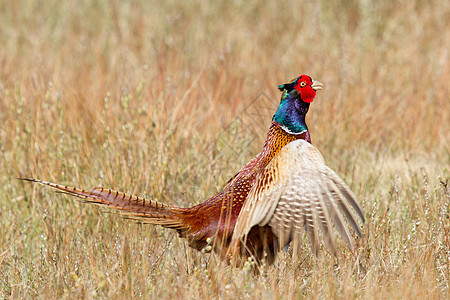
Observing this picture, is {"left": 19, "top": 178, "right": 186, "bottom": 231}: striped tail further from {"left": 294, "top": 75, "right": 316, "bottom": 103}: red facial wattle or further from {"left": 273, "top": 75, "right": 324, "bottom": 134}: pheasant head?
{"left": 294, "top": 75, "right": 316, "bottom": 103}: red facial wattle

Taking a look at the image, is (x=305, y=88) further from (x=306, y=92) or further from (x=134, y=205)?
(x=134, y=205)

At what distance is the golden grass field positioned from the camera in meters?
2.97

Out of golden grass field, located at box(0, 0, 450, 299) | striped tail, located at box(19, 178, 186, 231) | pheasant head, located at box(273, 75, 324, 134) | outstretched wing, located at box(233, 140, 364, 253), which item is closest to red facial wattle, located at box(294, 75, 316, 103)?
pheasant head, located at box(273, 75, 324, 134)

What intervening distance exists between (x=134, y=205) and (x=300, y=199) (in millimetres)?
768

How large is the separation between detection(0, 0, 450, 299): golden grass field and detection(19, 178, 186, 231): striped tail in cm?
10

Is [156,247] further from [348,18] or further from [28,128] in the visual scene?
[348,18]

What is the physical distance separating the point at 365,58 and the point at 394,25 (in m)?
0.73

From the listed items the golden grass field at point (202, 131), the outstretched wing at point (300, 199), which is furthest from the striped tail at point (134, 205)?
the outstretched wing at point (300, 199)

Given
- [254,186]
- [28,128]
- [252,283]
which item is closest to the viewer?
[252,283]

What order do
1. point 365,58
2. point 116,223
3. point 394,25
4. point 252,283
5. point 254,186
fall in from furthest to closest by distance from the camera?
point 394,25, point 365,58, point 116,223, point 254,186, point 252,283

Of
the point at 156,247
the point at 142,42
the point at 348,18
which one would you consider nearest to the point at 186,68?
the point at 142,42

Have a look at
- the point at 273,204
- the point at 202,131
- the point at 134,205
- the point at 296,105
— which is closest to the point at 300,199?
the point at 273,204

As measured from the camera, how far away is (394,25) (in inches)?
270

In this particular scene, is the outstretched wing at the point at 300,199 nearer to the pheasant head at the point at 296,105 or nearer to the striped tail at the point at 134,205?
the pheasant head at the point at 296,105
